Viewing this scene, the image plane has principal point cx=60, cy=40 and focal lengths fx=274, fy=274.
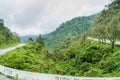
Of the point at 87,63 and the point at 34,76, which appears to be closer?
the point at 34,76

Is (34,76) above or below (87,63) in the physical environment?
below

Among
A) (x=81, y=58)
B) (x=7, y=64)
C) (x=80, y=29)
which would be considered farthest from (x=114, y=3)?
(x=80, y=29)

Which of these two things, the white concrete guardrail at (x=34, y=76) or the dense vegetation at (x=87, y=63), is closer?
the white concrete guardrail at (x=34, y=76)

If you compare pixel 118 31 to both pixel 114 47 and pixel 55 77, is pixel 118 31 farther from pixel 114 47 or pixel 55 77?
pixel 55 77

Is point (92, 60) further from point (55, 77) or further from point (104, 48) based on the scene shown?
point (55, 77)

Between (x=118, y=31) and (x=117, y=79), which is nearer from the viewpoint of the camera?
(x=117, y=79)

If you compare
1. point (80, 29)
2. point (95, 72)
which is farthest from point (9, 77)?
point (80, 29)

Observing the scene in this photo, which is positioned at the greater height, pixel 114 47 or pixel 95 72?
pixel 114 47

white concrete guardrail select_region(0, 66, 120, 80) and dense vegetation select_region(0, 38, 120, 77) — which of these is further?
dense vegetation select_region(0, 38, 120, 77)

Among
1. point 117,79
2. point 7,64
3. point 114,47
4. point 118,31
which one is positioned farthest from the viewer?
point 114,47

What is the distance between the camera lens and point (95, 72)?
36.5 metres

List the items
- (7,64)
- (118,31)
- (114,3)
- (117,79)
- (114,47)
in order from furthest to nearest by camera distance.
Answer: (114,3), (114,47), (118,31), (7,64), (117,79)

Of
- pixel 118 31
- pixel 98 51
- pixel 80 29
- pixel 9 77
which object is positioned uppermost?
pixel 80 29

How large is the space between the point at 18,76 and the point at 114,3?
62.7 meters
